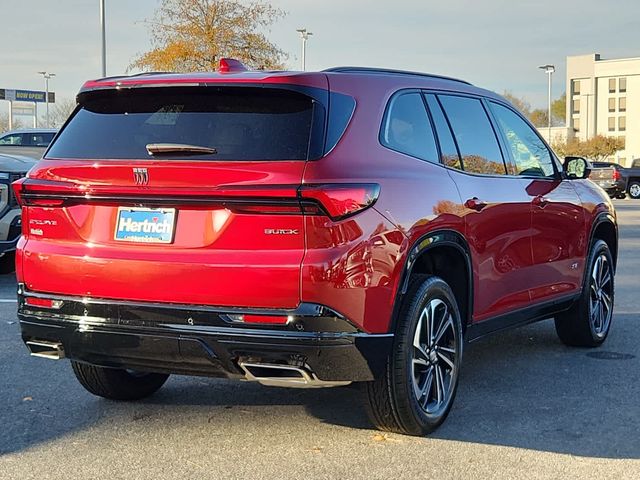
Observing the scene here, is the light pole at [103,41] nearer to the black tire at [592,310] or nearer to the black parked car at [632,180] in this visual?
the black parked car at [632,180]

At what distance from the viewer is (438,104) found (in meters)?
5.17

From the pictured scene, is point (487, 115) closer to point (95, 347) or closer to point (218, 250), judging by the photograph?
point (218, 250)

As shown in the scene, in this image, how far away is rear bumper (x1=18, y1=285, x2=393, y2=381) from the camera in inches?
156

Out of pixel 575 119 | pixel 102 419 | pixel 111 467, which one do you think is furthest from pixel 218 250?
pixel 575 119

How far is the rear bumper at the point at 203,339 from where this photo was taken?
13.0 ft

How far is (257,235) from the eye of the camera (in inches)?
A: 156

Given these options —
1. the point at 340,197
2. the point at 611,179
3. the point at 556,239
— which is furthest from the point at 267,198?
the point at 611,179

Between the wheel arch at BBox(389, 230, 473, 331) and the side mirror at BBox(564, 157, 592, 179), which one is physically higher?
the side mirror at BBox(564, 157, 592, 179)

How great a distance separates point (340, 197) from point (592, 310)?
3.50 meters

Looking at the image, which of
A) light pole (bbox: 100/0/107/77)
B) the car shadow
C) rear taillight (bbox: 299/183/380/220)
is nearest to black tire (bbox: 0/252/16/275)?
the car shadow

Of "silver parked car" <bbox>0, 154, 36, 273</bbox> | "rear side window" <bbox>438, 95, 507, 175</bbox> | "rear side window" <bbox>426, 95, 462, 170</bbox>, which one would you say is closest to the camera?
"rear side window" <bbox>426, 95, 462, 170</bbox>

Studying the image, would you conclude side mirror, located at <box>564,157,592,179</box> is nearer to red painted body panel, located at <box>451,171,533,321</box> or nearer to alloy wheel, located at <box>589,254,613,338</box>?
alloy wheel, located at <box>589,254,613,338</box>

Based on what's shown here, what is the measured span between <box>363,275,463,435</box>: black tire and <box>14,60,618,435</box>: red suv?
0.01 meters

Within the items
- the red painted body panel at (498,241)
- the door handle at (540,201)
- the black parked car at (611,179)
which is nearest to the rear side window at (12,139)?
the door handle at (540,201)
